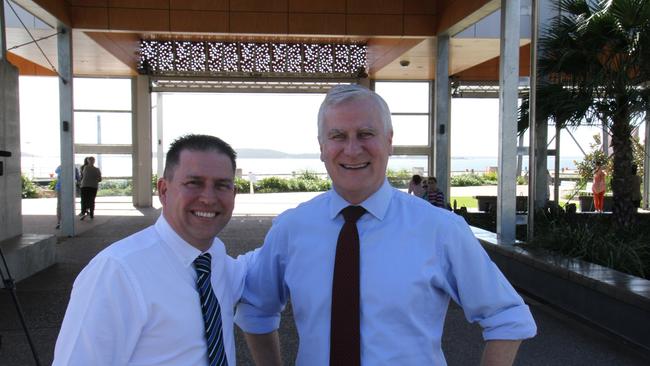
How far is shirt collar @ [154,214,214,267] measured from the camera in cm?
157

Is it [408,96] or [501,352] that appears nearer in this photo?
[501,352]

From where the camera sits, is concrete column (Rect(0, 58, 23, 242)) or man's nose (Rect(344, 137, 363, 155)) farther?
concrete column (Rect(0, 58, 23, 242))

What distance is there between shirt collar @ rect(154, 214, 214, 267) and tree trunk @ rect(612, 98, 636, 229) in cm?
809

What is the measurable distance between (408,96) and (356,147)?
17151 millimetres

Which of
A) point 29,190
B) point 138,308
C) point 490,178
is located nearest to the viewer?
point 138,308

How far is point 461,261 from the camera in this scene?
5.37ft

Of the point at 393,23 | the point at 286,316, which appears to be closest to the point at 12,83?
the point at 286,316

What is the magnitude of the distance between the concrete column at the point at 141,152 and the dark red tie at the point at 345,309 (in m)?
16.8

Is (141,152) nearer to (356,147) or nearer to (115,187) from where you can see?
(115,187)

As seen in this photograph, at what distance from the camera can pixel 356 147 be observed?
168cm

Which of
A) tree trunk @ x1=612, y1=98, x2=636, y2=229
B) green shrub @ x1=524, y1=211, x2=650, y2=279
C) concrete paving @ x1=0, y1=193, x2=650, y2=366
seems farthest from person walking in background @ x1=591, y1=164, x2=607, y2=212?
concrete paving @ x1=0, y1=193, x2=650, y2=366

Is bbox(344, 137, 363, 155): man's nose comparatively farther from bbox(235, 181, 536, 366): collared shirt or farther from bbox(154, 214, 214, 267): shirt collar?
bbox(154, 214, 214, 267): shirt collar

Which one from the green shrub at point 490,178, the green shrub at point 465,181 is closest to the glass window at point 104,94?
the green shrub at point 465,181

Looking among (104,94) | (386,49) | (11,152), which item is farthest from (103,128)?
(11,152)
